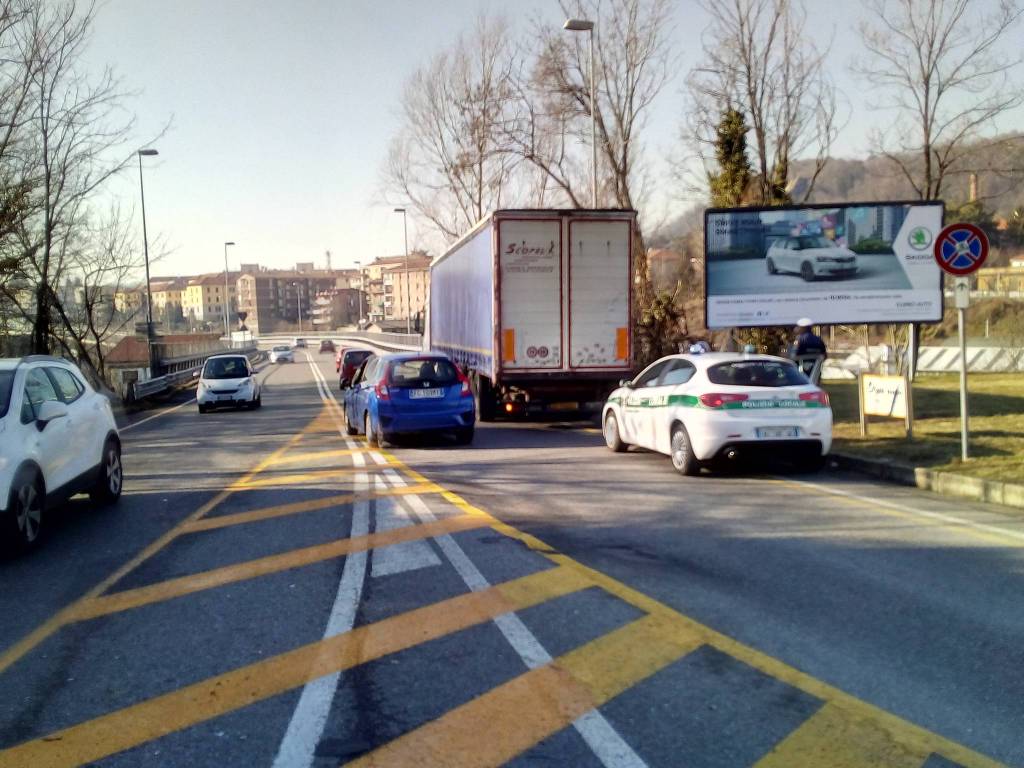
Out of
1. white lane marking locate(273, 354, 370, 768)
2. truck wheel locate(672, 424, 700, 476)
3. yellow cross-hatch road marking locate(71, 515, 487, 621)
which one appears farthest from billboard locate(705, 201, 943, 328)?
white lane marking locate(273, 354, 370, 768)

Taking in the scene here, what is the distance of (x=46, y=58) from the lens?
21078 millimetres

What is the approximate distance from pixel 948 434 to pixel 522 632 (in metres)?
10.0

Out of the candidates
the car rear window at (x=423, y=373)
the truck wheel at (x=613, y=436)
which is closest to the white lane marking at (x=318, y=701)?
the truck wheel at (x=613, y=436)

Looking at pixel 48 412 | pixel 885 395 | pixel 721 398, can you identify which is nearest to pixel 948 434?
pixel 885 395

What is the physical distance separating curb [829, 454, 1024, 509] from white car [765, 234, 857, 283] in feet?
23.2

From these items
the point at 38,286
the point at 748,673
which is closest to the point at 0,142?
the point at 38,286

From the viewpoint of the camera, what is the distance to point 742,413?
35.1ft

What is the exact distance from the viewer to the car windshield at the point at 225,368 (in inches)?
1056

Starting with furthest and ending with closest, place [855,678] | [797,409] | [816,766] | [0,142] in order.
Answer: [0,142] < [797,409] < [855,678] < [816,766]

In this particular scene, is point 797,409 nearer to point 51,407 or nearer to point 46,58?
point 51,407

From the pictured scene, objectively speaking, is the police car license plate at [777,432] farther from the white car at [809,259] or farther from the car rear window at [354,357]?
the car rear window at [354,357]

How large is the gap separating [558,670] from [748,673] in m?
0.94

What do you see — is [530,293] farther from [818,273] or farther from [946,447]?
[946,447]

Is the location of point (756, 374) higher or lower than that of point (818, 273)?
lower
